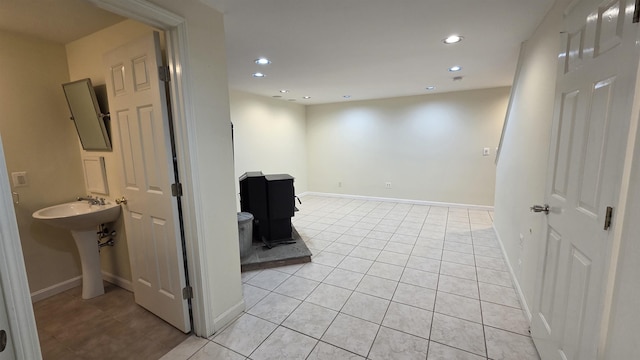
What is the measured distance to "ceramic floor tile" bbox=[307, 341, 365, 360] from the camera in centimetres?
172

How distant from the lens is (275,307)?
2.26m

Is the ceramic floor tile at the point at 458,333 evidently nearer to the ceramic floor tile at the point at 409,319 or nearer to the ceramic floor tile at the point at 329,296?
the ceramic floor tile at the point at 409,319

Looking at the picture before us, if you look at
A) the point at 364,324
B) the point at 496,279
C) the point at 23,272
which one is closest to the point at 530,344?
the point at 496,279

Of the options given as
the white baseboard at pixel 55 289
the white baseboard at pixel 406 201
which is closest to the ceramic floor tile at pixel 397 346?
the white baseboard at pixel 55 289

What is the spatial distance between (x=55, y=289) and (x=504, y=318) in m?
3.94

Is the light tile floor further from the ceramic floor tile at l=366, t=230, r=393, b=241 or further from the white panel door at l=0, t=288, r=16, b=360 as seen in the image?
the white panel door at l=0, t=288, r=16, b=360

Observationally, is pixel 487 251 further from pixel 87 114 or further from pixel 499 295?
pixel 87 114


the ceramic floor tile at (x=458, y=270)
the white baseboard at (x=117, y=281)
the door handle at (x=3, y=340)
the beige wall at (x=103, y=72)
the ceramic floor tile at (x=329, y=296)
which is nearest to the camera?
the door handle at (x=3, y=340)

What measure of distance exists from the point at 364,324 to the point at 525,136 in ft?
7.07

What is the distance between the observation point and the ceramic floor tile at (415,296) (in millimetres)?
2262

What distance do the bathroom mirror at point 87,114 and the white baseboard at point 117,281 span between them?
1.26m

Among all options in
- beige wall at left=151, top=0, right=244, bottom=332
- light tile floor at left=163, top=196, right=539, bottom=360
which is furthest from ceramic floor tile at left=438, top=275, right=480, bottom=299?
beige wall at left=151, top=0, right=244, bottom=332

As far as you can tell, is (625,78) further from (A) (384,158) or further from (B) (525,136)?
(A) (384,158)

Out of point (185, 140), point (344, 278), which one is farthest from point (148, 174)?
point (344, 278)
